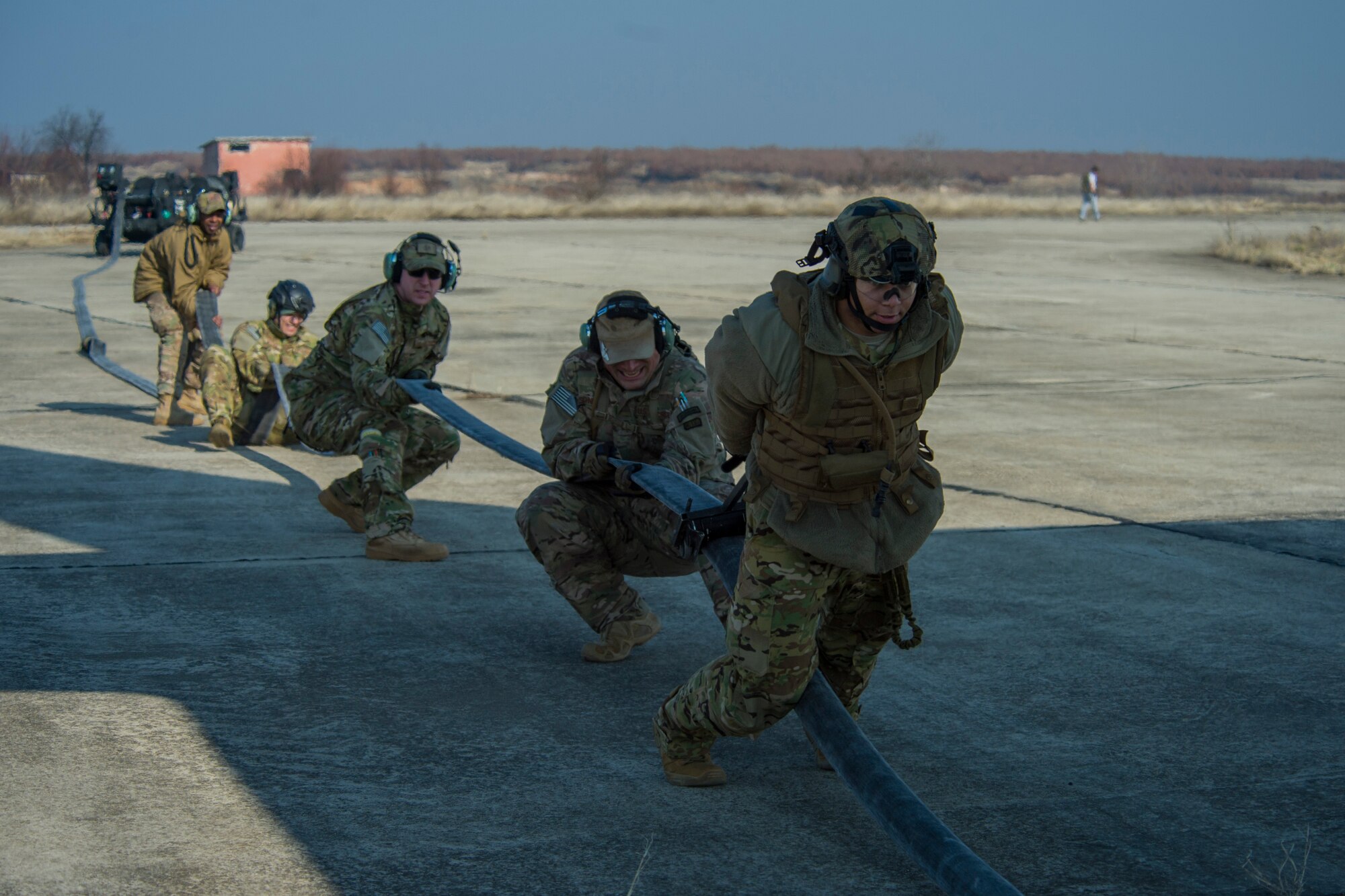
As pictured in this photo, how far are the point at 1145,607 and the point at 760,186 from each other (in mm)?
102197

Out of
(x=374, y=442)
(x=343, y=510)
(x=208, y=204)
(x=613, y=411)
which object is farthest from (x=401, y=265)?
(x=208, y=204)

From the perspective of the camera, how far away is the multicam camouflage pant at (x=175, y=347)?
10.9m

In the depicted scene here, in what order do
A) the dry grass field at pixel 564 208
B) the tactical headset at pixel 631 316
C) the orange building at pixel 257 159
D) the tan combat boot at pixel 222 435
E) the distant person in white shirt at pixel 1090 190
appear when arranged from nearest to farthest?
the tactical headset at pixel 631 316
the tan combat boot at pixel 222 435
the dry grass field at pixel 564 208
the distant person in white shirt at pixel 1090 190
the orange building at pixel 257 159

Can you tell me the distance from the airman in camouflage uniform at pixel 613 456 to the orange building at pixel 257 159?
64737 millimetres

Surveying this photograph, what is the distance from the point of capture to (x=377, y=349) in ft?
23.2

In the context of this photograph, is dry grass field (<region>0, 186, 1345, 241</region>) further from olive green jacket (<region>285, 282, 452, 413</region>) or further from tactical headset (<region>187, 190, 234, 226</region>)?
olive green jacket (<region>285, 282, 452, 413</region>)

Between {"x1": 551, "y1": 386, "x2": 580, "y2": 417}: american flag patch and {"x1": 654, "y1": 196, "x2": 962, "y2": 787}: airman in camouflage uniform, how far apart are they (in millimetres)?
1495

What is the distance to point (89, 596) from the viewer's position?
239 inches

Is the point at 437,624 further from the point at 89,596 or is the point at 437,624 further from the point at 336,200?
the point at 336,200

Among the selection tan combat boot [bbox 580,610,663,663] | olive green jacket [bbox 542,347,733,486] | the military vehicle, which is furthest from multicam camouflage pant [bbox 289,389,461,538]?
the military vehicle

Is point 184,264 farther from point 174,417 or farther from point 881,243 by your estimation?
point 881,243

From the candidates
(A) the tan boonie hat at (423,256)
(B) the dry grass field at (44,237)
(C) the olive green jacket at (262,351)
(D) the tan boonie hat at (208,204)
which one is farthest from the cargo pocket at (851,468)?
(B) the dry grass field at (44,237)

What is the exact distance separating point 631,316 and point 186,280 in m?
6.66

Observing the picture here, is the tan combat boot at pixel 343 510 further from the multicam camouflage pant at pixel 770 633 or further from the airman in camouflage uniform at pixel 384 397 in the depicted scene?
the multicam camouflage pant at pixel 770 633
